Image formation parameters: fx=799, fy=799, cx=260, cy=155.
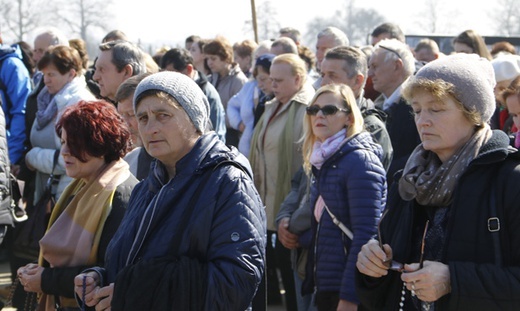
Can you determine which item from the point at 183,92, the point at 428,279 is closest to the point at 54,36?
the point at 183,92

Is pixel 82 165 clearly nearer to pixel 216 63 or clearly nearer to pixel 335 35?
pixel 216 63

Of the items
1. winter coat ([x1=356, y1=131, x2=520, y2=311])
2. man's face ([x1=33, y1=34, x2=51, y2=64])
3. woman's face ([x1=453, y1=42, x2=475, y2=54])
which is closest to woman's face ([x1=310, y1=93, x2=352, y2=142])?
winter coat ([x1=356, y1=131, x2=520, y2=311])

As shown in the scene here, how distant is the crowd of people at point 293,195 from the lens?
2.98 meters

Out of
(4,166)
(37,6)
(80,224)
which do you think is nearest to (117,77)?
(4,166)

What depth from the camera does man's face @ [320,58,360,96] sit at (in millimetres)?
5996

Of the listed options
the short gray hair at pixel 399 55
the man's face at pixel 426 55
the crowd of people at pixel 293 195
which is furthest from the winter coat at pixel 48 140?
the man's face at pixel 426 55

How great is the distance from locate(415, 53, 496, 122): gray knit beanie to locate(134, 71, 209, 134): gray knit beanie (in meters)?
0.98

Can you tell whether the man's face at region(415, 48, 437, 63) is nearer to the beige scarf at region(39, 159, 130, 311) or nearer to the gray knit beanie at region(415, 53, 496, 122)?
the beige scarf at region(39, 159, 130, 311)

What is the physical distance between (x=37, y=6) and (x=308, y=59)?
1258 inches

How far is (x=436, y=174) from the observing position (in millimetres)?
3092

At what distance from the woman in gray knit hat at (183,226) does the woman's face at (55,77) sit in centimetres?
314

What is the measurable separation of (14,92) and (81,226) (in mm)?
4199

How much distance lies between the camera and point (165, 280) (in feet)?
10.3

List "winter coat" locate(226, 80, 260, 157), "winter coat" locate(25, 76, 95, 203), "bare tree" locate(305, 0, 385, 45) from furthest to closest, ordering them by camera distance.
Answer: "bare tree" locate(305, 0, 385, 45), "winter coat" locate(226, 80, 260, 157), "winter coat" locate(25, 76, 95, 203)
